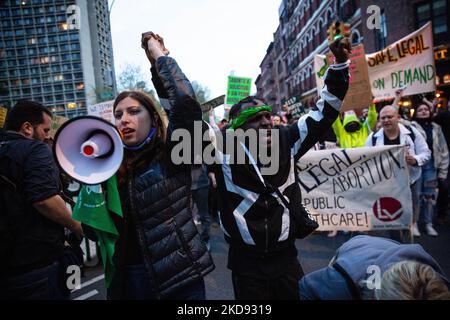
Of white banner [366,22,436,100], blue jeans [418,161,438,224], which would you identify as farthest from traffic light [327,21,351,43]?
white banner [366,22,436,100]

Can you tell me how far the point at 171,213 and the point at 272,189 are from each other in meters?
0.66

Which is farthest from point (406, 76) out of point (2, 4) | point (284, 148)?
point (2, 4)

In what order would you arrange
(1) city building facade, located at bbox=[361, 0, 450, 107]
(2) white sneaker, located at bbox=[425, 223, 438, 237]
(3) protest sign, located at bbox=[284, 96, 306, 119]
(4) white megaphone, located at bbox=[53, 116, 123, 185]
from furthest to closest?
(1) city building facade, located at bbox=[361, 0, 450, 107] → (3) protest sign, located at bbox=[284, 96, 306, 119] → (2) white sneaker, located at bbox=[425, 223, 438, 237] → (4) white megaphone, located at bbox=[53, 116, 123, 185]

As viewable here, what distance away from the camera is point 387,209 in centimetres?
374

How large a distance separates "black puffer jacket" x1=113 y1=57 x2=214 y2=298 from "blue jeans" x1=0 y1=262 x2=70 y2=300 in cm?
50

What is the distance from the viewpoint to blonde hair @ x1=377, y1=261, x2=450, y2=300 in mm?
860

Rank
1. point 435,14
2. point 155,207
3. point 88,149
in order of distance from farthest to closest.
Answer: point 435,14 < point 155,207 < point 88,149

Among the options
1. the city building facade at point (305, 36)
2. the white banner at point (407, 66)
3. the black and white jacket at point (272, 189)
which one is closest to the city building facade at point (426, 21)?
the city building facade at point (305, 36)

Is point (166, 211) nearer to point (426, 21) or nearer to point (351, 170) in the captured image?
point (351, 170)

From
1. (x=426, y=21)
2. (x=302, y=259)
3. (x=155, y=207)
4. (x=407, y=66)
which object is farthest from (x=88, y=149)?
(x=426, y=21)

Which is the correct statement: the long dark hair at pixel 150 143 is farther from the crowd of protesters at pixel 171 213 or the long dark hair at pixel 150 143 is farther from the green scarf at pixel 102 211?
the green scarf at pixel 102 211

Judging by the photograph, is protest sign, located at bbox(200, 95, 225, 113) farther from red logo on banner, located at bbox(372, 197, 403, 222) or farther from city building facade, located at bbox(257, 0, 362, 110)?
city building facade, located at bbox(257, 0, 362, 110)

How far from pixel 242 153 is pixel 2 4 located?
335 feet
